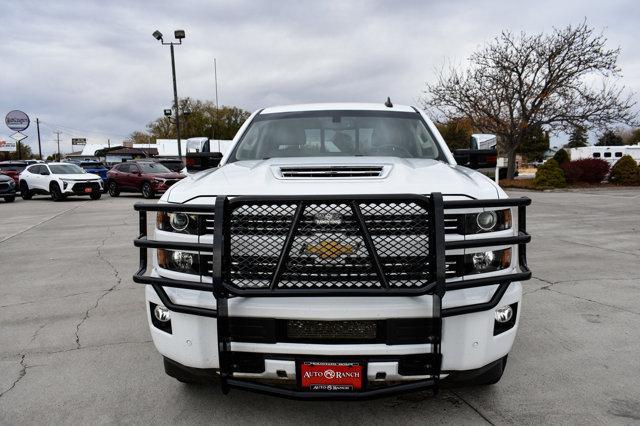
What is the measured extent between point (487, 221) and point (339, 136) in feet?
6.05

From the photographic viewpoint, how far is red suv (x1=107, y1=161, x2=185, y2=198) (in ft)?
64.7

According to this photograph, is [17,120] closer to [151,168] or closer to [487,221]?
[151,168]


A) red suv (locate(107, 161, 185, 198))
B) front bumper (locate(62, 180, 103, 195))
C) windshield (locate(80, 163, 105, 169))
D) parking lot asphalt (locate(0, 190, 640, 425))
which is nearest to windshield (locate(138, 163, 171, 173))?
red suv (locate(107, 161, 185, 198))

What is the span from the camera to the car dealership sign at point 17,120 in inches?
1394

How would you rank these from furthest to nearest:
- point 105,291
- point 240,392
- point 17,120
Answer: point 17,120, point 105,291, point 240,392

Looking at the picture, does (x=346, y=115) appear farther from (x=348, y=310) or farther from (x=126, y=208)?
(x=126, y=208)

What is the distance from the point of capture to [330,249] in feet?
7.51

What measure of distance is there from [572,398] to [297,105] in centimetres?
318

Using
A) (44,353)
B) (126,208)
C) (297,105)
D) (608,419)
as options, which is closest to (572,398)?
(608,419)

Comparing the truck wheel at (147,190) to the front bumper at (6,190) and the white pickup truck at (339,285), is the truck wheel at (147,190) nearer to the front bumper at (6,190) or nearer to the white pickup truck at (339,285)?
the front bumper at (6,190)

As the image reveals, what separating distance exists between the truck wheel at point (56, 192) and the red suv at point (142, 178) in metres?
2.30

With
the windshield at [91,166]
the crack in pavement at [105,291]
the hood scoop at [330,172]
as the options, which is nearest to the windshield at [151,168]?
the windshield at [91,166]

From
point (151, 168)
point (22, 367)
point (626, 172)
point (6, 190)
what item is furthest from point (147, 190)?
point (626, 172)

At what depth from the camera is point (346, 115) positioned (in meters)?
4.26
